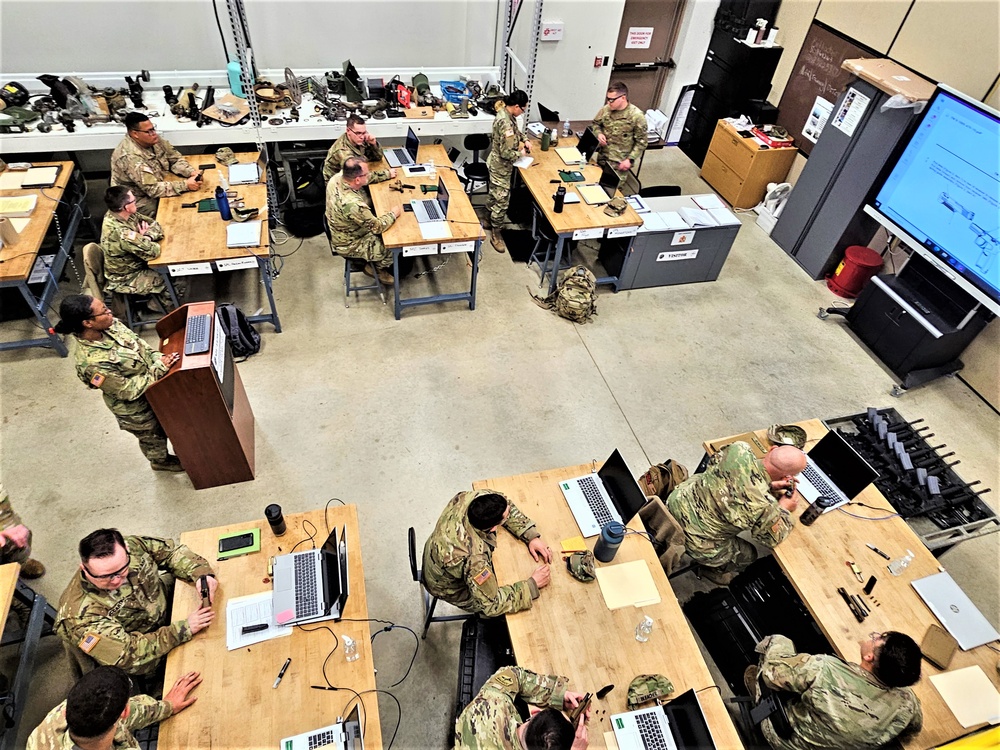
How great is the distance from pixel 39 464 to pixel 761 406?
575cm

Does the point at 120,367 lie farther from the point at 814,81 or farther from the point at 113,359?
the point at 814,81

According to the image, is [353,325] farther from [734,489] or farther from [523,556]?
[734,489]

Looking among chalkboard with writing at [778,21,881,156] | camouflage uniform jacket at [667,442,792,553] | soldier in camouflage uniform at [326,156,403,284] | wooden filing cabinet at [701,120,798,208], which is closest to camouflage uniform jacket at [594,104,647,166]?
wooden filing cabinet at [701,120,798,208]

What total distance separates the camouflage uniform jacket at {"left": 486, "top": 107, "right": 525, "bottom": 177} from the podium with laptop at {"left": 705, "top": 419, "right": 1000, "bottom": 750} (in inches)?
161

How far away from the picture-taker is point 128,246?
14.4 feet

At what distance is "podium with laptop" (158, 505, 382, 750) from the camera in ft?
7.70

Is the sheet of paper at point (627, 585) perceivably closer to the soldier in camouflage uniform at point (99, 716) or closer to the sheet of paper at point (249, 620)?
the sheet of paper at point (249, 620)

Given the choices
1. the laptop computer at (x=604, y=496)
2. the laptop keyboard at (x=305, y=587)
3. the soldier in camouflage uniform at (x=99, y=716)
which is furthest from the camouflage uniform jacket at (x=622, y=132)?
the soldier in camouflage uniform at (x=99, y=716)

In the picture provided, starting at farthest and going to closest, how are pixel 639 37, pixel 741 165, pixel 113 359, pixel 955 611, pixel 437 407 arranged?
pixel 639 37, pixel 741 165, pixel 437 407, pixel 113 359, pixel 955 611

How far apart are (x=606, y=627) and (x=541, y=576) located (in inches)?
15.2

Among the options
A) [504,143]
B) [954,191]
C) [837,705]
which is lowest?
[837,705]

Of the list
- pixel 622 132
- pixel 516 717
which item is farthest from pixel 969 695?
pixel 622 132

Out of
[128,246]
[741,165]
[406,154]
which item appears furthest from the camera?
[741,165]

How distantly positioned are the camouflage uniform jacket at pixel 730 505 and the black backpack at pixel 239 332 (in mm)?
3738
